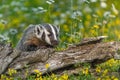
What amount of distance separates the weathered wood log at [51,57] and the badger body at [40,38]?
0.93 metres

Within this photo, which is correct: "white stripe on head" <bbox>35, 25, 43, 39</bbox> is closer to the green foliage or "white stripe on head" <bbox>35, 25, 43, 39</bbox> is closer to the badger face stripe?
the badger face stripe

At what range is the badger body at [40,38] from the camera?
38.2 feet

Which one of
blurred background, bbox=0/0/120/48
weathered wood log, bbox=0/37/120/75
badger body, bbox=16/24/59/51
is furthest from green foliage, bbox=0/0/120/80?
weathered wood log, bbox=0/37/120/75

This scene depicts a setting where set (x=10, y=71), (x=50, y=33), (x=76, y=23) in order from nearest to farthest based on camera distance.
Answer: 1. (x=10, y=71)
2. (x=50, y=33)
3. (x=76, y=23)

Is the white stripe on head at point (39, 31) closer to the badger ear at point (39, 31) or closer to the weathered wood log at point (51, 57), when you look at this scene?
the badger ear at point (39, 31)

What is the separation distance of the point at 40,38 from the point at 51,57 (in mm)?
1340

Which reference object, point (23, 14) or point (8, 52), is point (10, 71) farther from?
point (23, 14)

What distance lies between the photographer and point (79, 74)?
10.3m

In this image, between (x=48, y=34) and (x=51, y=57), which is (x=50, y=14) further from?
(x=51, y=57)

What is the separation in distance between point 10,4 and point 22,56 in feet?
23.1

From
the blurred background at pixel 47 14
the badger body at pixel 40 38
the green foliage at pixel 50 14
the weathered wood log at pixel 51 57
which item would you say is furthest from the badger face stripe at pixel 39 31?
the blurred background at pixel 47 14

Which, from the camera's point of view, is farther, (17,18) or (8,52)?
(17,18)

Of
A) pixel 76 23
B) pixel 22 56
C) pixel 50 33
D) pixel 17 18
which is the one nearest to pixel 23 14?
pixel 17 18

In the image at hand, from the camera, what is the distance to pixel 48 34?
38.7 ft
